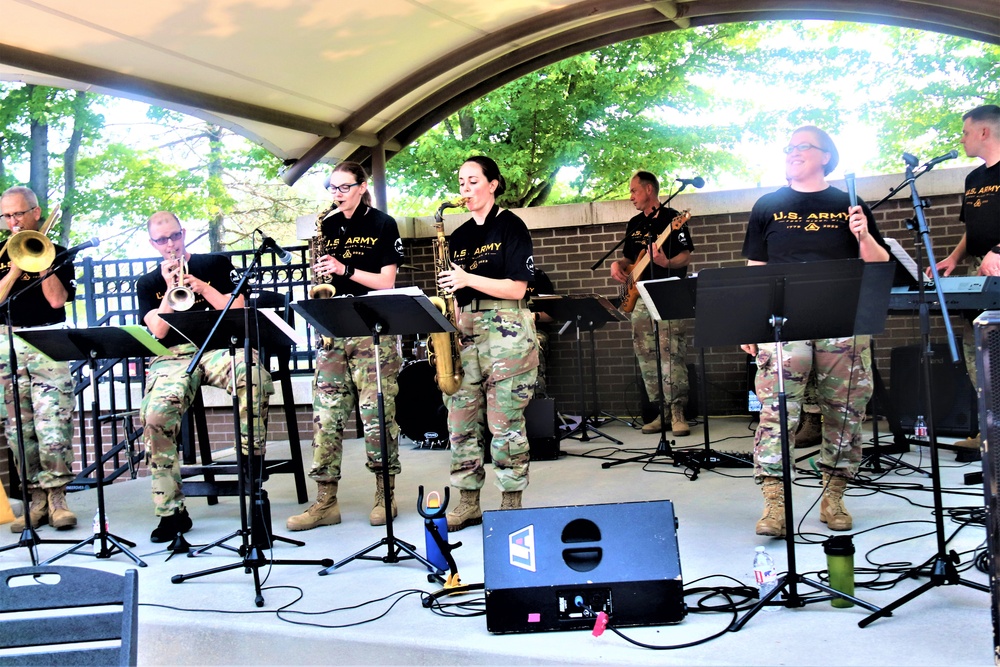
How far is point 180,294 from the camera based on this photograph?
5.94m

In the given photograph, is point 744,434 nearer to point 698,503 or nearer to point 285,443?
point 698,503

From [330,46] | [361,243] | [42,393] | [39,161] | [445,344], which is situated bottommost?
[42,393]

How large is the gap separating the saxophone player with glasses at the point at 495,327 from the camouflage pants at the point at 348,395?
55 centimetres

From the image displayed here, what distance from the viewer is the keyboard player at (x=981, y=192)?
6.38 m

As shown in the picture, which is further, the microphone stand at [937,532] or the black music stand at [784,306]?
the black music stand at [784,306]

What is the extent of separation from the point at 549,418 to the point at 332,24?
3.86 m

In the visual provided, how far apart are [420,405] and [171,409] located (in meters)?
3.20

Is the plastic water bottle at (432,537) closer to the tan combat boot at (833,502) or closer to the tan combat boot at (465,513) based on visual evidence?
the tan combat boot at (465,513)

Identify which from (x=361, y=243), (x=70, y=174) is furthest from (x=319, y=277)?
(x=70, y=174)

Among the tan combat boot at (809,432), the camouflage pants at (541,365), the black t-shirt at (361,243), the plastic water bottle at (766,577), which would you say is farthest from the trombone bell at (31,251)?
the tan combat boot at (809,432)

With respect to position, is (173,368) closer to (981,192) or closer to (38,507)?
(38,507)

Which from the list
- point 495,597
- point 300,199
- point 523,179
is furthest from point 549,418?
point 300,199

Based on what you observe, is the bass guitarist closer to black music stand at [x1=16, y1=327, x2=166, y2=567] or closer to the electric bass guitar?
the electric bass guitar

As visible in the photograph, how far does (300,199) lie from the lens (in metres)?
25.4
